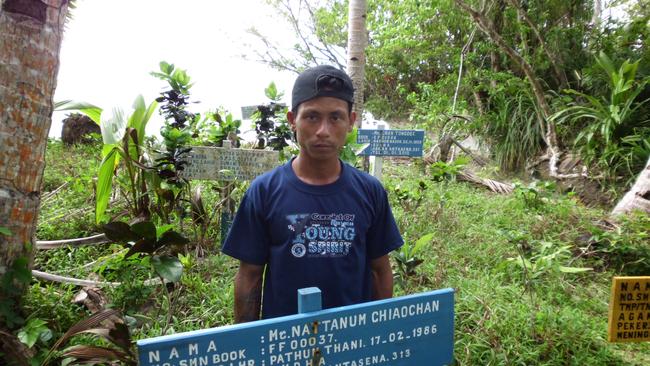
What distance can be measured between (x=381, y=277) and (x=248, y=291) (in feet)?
Result: 1.56

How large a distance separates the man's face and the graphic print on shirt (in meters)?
0.19

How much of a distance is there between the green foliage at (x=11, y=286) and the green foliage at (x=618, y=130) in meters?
5.62

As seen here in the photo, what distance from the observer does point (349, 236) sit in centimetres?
129

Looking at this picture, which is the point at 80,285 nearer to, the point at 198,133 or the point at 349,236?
the point at 198,133

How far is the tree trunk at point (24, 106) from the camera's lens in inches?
64.6

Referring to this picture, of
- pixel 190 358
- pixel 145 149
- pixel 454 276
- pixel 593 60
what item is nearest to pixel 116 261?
pixel 145 149

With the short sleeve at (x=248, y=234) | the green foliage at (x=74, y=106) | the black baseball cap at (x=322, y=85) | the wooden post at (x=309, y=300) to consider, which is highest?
the green foliage at (x=74, y=106)

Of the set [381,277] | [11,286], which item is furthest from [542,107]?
[11,286]

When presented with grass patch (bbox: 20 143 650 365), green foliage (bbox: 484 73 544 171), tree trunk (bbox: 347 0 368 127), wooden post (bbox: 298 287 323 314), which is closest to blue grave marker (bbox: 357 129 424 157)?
grass patch (bbox: 20 143 650 365)

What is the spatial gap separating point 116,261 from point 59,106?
1053 millimetres

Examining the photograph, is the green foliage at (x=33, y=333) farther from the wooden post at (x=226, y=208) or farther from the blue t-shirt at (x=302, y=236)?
the wooden post at (x=226, y=208)

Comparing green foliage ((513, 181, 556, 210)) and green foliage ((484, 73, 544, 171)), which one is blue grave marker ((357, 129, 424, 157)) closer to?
green foliage ((513, 181, 556, 210))

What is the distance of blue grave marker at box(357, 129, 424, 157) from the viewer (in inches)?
152

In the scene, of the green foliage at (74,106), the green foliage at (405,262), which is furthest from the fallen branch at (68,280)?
the green foliage at (405,262)
